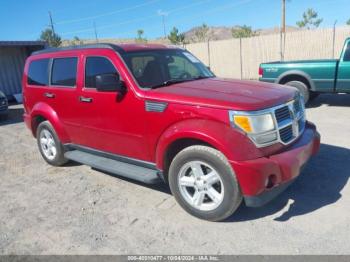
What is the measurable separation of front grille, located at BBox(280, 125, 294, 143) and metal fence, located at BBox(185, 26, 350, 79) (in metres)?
14.0

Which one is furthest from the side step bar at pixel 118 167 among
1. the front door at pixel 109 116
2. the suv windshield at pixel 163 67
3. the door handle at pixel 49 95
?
the suv windshield at pixel 163 67

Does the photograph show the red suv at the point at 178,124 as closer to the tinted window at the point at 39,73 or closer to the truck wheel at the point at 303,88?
the tinted window at the point at 39,73

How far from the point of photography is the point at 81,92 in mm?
4711

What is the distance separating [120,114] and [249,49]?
1582 centimetres

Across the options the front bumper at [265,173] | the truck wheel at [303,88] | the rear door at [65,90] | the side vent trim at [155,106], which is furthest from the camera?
the truck wheel at [303,88]

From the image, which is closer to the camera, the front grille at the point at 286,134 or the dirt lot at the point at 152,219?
the dirt lot at the point at 152,219

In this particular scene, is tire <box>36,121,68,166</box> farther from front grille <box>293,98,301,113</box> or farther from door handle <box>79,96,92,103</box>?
front grille <box>293,98,301,113</box>

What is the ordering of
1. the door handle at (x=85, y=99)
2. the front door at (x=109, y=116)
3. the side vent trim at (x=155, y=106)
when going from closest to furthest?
1. the side vent trim at (x=155, y=106)
2. the front door at (x=109, y=116)
3. the door handle at (x=85, y=99)

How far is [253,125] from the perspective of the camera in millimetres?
3240

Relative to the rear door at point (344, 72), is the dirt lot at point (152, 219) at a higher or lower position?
lower

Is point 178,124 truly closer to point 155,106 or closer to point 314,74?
point 155,106

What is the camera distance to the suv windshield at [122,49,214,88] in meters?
4.22

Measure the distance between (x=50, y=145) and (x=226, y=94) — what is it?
364cm

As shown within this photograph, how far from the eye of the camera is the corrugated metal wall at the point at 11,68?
54.5 ft
